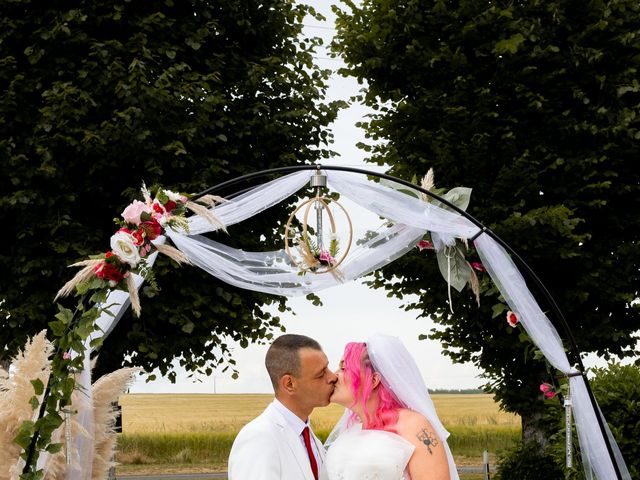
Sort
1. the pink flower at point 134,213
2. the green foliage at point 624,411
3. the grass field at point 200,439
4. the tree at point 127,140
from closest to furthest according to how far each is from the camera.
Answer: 1. the pink flower at point 134,213
2. the green foliage at point 624,411
3. the tree at point 127,140
4. the grass field at point 200,439

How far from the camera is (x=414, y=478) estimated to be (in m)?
5.88

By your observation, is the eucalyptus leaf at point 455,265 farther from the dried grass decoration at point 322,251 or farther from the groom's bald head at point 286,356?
the groom's bald head at point 286,356

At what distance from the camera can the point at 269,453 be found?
572cm

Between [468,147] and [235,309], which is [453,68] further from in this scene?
[235,309]

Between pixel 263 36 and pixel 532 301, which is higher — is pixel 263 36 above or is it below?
above

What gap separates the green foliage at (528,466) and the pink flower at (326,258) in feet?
29.7

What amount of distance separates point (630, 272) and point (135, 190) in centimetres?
873

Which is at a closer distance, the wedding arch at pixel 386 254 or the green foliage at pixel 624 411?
the wedding arch at pixel 386 254

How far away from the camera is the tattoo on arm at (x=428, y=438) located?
5.94 metres

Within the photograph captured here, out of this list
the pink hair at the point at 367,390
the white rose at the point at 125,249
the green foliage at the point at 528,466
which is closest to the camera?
the pink hair at the point at 367,390

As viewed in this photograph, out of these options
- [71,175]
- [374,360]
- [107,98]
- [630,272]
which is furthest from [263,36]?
[374,360]

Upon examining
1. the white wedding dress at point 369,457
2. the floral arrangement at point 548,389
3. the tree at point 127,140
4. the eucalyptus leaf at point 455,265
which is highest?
the tree at point 127,140

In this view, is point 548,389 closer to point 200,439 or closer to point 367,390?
point 367,390

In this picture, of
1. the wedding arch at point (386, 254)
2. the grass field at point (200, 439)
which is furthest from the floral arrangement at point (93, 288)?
the grass field at point (200, 439)
